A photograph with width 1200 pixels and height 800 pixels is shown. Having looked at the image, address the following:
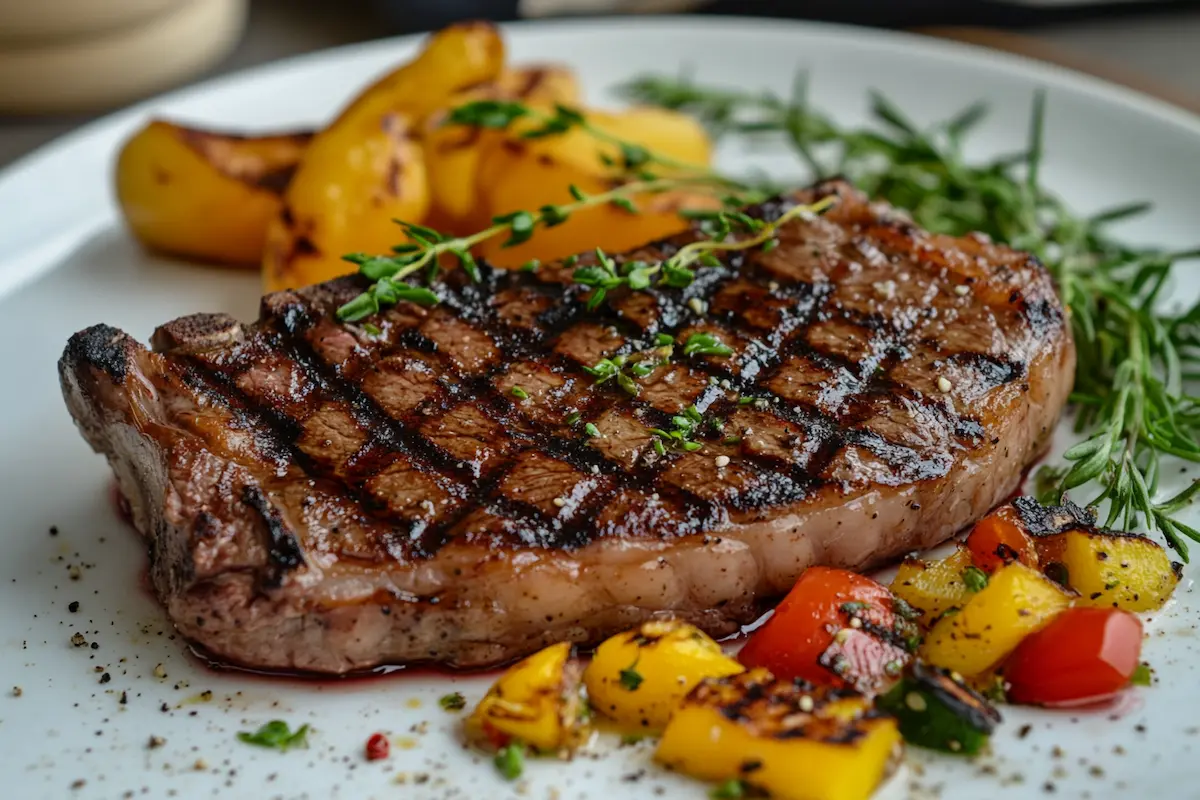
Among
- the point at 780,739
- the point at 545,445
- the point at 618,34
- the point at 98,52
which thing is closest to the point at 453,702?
the point at 545,445

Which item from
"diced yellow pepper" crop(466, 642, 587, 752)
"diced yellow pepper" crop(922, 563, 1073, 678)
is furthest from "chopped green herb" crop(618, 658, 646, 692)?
"diced yellow pepper" crop(922, 563, 1073, 678)

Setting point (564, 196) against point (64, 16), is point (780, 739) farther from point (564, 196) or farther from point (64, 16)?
point (64, 16)

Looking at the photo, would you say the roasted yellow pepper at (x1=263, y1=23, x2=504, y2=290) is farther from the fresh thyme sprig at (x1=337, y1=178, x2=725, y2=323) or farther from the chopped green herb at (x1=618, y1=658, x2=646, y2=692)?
the chopped green herb at (x1=618, y1=658, x2=646, y2=692)

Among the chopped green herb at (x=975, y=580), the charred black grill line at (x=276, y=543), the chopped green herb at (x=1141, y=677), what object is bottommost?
the chopped green herb at (x=1141, y=677)

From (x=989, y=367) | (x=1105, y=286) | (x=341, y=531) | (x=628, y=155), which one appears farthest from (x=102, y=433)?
(x=1105, y=286)

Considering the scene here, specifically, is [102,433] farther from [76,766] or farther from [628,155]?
[628,155]

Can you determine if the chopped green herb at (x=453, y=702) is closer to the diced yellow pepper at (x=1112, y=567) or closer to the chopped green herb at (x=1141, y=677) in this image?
the diced yellow pepper at (x=1112, y=567)

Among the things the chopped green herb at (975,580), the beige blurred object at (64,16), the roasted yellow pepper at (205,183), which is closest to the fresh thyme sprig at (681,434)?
the chopped green herb at (975,580)
